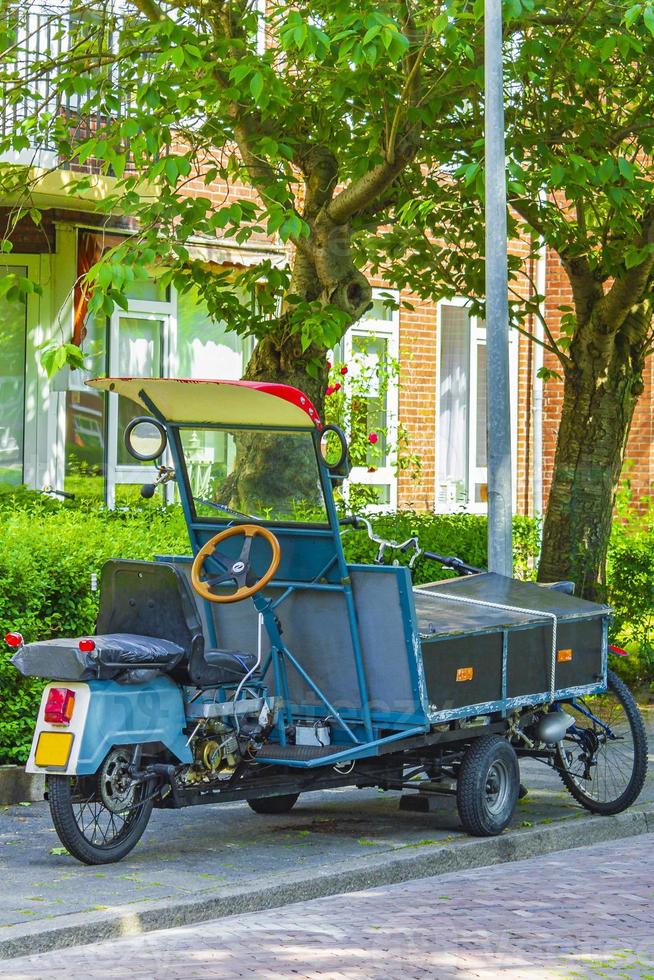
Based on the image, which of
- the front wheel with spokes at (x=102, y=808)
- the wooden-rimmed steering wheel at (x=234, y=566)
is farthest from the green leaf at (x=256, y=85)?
the front wheel with spokes at (x=102, y=808)

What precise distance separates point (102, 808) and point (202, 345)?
34.6 feet

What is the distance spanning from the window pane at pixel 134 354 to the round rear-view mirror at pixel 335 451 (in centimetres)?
907

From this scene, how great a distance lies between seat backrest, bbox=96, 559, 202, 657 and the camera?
23.5 ft

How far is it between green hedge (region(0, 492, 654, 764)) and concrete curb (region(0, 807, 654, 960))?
2.40m

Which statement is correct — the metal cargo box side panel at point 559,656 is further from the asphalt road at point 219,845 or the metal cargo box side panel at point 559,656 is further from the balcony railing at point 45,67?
the balcony railing at point 45,67

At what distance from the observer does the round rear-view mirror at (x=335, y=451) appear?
7.29 m

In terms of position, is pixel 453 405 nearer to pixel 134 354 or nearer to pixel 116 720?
pixel 134 354

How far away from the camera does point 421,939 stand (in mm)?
6133

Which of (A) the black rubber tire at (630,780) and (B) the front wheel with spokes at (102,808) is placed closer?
(B) the front wheel with spokes at (102,808)

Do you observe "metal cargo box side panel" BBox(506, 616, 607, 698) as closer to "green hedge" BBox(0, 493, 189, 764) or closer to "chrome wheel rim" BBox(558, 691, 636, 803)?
"chrome wheel rim" BBox(558, 691, 636, 803)

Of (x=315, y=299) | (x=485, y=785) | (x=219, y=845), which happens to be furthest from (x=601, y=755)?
(x=315, y=299)

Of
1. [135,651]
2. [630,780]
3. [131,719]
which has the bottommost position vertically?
→ [630,780]

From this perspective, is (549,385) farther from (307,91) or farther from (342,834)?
(342,834)

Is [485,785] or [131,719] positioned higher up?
[131,719]
